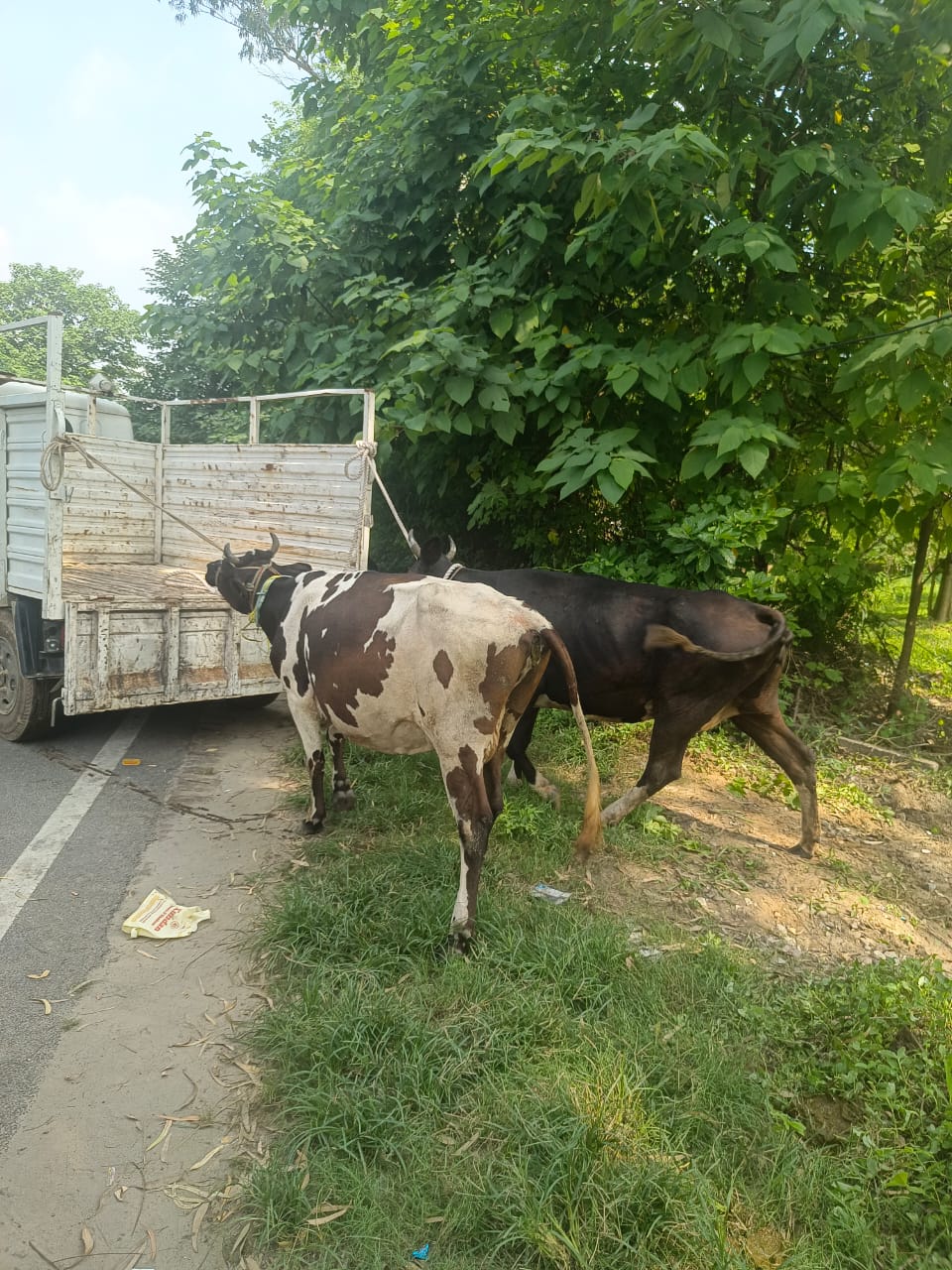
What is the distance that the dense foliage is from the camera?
4562 mm

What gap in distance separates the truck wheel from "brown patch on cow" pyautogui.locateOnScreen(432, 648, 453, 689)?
3693mm

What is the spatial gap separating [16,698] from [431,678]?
3933 mm

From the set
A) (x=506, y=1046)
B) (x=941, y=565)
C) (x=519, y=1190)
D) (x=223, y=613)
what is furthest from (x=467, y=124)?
(x=519, y=1190)

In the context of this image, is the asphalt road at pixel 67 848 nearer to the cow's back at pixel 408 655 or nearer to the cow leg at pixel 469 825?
the cow's back at pixel 408 655

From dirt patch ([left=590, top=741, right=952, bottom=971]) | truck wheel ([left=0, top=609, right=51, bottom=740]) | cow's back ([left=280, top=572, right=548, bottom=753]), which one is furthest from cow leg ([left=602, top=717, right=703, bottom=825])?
truck wheel ([left=0, top=609, right=51, bottom=740])

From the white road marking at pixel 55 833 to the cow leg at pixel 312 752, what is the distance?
131 centimetres

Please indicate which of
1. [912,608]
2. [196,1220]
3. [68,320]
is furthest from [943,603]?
[68,320]

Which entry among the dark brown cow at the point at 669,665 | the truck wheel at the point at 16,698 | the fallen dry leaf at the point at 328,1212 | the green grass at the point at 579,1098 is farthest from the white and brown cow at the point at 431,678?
the truck wheel at the point at 16,698

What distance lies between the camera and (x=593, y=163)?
493cm

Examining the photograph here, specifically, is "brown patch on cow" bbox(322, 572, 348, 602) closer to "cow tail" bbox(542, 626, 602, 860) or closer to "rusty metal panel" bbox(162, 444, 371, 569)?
"rusty metal panel" bbox(162, 444, 371, 569)

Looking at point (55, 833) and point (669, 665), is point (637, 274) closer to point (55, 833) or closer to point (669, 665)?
point (669, 665)

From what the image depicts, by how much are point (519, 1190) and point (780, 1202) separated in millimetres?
717

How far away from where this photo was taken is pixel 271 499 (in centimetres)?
687

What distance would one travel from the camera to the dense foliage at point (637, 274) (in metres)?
4.56
